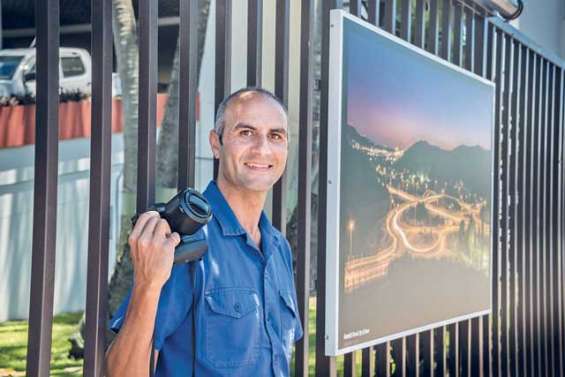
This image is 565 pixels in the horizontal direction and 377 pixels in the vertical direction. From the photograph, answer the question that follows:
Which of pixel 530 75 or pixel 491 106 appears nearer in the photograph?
pixel 491 106

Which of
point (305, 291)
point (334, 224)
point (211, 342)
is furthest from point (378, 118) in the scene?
point (211, 342)

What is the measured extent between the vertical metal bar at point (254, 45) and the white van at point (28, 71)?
19.2ft

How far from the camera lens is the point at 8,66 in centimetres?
847

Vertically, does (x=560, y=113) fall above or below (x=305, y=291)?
above

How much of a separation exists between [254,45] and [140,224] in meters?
1.05

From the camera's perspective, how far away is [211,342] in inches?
84.8

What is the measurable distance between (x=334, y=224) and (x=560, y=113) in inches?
145

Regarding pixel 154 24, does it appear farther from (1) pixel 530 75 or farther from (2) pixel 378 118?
(1) pixel 530 75

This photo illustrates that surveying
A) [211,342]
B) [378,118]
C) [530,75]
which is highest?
[530,75]

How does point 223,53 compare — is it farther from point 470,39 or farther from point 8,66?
point 8,66

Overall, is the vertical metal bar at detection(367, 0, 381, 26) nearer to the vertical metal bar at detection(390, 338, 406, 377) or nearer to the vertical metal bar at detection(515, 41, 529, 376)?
the vertical metal bar at detection(390, 338, 406, 377)

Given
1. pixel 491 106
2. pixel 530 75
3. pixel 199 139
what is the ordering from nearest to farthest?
pixel 491 106 → pixel 530 75 → pixel 199 139

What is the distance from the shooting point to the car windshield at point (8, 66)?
27.7 ft

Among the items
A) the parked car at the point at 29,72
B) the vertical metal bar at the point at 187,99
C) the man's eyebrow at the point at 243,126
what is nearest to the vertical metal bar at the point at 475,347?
the vertical metal bar at the point at 187,99
